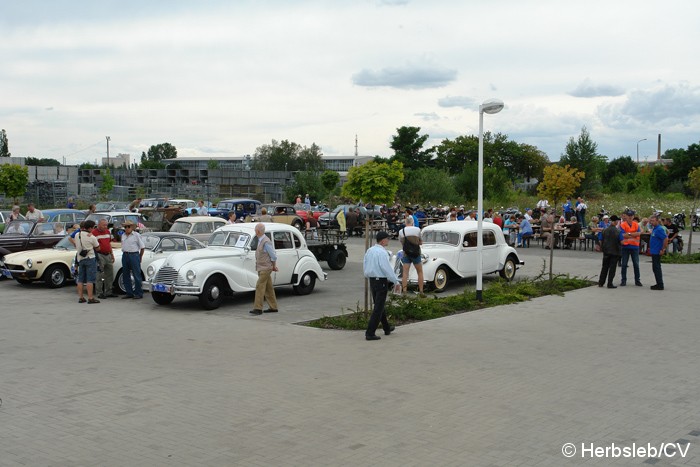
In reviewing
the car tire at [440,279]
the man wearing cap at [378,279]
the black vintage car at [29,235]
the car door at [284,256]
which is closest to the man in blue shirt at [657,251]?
the car tire at [440,279]

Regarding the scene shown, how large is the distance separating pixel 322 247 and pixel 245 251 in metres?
6.12

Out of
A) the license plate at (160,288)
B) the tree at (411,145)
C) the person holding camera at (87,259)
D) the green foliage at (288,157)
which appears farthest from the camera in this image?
the green foliage at (288,157)

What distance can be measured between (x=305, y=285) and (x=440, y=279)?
333 cm

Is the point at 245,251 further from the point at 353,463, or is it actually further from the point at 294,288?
the point at 353,463

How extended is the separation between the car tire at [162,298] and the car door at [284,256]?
2.33 metres

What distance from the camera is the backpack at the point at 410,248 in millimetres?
15922

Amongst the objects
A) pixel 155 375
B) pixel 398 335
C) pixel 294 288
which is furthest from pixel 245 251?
pixel 155 375

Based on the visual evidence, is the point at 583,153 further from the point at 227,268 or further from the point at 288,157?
the point at 288,157

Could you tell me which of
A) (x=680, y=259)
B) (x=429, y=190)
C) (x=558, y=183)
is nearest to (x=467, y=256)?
(x=558, y=183)

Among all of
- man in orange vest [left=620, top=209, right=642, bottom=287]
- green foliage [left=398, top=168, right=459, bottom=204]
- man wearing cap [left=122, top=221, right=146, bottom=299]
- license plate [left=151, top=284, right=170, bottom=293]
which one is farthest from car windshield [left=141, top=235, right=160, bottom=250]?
green foliage [left=398, top=168, right=459, bottom=204]

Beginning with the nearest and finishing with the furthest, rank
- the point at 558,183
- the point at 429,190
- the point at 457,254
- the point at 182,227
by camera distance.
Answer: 1. the point at 457,254
2. the point at 558,183
3. the point at 182,227
4. the point at 429,190

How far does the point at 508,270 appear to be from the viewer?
19.0 meters

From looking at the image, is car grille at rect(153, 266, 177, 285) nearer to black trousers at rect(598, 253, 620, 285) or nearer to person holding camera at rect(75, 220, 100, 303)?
person holding camera at rect(75, 220, 100, 303)

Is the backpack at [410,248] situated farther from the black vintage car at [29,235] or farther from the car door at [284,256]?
the black vintage car at [29,235]
